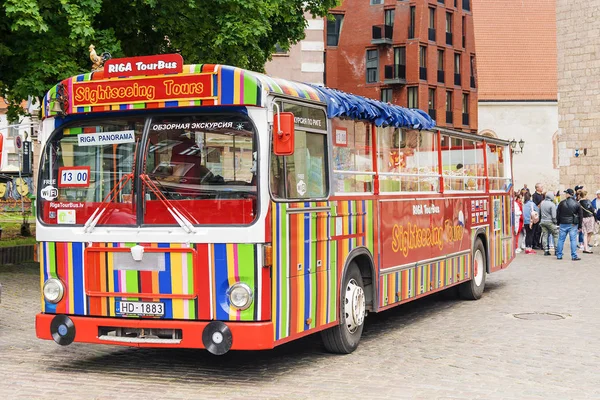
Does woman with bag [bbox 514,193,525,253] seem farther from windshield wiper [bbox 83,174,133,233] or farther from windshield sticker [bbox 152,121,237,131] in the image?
windshield wiper [bbox 83,174,133,233]

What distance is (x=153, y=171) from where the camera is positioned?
27.2 feet

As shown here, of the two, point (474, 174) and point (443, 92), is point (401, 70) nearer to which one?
point (443, 92)

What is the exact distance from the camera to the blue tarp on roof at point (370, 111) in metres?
9.52

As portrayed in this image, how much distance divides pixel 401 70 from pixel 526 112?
12.5 meters

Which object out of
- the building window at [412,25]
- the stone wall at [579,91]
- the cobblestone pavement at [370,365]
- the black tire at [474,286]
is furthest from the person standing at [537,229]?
the building window at [412,25]

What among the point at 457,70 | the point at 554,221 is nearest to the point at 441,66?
the point at 457,70

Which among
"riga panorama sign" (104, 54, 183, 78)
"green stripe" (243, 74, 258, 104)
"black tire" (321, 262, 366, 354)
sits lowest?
"black tire" (321, 262, 366, 354)

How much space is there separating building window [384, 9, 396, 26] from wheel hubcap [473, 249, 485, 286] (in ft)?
152

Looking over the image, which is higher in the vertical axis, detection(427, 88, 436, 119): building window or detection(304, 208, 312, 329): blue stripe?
detection(427, 88, 436, 119): building window

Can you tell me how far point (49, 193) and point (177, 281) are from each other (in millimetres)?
1598

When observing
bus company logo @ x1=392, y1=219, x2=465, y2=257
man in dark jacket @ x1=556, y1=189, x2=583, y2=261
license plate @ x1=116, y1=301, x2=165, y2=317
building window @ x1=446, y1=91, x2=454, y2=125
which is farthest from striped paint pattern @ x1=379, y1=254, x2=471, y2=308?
building window @ x1=446, y1=91, x2=454, y2=125

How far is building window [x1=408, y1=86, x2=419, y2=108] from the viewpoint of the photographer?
2352 inches

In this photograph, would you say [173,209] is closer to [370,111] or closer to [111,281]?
[111,281]

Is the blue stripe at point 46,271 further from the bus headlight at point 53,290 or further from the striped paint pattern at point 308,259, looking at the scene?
the striped paint pattern at point 308,259
